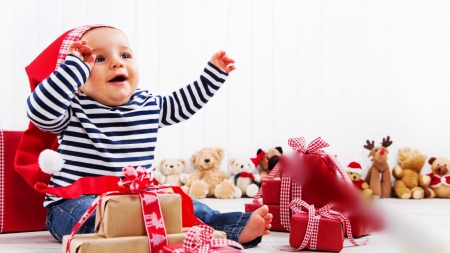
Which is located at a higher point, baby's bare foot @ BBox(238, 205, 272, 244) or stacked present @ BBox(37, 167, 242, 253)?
stacked present @ BBox(37, 167, 242, 253)

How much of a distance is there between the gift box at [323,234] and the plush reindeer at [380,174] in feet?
3.83

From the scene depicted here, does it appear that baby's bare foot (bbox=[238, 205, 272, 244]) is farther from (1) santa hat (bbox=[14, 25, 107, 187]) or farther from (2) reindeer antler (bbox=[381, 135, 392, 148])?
(2) reindeer antler (bbox=[381, 135, 392, 148])

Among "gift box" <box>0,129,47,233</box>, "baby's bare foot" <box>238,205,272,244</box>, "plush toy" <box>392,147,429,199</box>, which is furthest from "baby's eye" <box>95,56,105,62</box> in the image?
"plush toy" <box>392,147,429,199</box>

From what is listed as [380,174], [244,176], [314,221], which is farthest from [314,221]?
[380,174]

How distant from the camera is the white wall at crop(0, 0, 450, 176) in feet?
6.23

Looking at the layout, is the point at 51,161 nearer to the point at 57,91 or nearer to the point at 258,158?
the point at 57,91

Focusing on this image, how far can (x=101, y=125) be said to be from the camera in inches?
36.2

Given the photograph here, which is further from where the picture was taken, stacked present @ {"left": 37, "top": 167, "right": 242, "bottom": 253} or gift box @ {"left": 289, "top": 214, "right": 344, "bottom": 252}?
gift box @ {"left": 289, "top": 214, "right": 344, "bottom": 252}

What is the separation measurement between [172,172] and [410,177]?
0.95m

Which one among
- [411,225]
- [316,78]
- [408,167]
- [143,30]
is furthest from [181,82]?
[411,225]

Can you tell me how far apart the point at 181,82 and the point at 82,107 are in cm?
102

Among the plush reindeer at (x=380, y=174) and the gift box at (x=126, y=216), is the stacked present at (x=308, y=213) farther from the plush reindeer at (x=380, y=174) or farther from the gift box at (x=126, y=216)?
the plush reindeer at (x=380, y=174)

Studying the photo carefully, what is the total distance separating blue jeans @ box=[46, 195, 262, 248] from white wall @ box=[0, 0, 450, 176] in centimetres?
101

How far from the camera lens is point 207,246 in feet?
1.83
